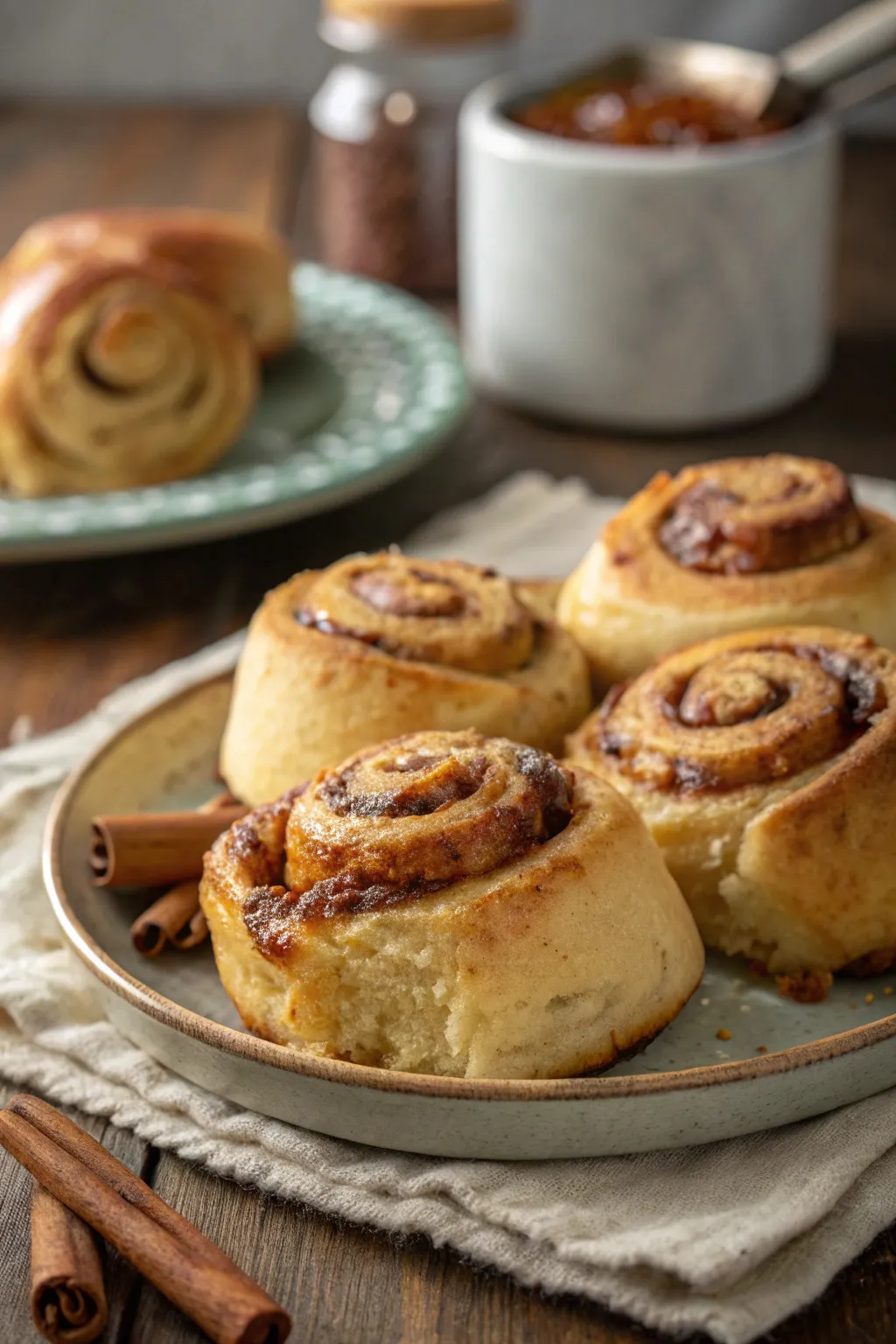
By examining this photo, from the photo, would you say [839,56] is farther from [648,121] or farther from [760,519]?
[760,519]

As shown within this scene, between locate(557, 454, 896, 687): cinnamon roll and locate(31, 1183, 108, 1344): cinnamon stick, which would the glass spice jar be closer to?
locate(557, 454, 896, 687): cinnamon roll

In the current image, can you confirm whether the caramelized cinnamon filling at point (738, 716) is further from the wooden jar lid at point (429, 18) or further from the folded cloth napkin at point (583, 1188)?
the wooden jar lid at point (429, 18)

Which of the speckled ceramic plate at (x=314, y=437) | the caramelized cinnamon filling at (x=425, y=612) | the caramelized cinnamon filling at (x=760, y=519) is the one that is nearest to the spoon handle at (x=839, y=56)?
the speckled ceramic plate at (x=314, y=437)

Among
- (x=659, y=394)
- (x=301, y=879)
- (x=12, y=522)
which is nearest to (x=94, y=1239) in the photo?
(x=301, y=879)

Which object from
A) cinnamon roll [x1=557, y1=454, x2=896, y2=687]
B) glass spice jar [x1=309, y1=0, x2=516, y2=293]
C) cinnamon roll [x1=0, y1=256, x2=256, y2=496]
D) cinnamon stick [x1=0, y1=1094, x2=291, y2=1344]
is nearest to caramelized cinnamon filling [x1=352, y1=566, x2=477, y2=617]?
cinnamon roll [x1=557, y1=454, x2=896, y2=687]

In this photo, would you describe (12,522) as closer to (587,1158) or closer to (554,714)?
(554,714)

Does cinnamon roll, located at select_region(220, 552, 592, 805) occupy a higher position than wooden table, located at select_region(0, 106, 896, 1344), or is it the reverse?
cinnamon roll, located at select_region(220, 552, 592, 805)
